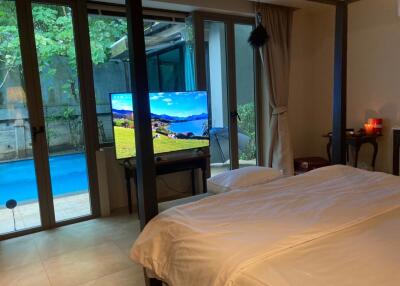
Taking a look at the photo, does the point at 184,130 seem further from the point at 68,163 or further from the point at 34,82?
the point at 34,82

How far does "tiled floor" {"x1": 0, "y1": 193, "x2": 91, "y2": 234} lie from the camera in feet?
10.4

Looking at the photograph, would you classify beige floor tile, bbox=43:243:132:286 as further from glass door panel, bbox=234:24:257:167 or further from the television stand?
glass door panel, bbox=234:24:257:167

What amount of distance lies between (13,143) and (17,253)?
3.25 ft

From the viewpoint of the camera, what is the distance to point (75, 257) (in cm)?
264

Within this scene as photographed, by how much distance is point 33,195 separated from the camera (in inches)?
128

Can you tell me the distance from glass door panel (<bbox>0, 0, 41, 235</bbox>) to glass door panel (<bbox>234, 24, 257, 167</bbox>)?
2.48m

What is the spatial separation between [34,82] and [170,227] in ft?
7.67

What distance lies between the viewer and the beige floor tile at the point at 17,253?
2.59 meters

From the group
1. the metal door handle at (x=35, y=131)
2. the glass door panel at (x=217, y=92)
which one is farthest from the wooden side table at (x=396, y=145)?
the metal door handle at (x=35, y=131)

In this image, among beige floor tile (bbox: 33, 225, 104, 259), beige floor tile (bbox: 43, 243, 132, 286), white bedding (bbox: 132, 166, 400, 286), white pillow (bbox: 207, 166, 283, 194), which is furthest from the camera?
beige floor tile (bbox: 33, 225, 104, 259)

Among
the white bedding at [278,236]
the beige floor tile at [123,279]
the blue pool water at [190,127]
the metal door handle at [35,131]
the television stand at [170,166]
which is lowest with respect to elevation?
the beige floor tile at [123,279]

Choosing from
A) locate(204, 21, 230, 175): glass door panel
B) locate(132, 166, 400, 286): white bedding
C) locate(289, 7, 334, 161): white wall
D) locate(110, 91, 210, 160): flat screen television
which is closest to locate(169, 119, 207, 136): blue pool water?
locate(110, 91, 210, 160): flat screen television

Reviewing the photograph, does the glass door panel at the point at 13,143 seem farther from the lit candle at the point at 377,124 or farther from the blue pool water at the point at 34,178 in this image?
the lit candle at the point at 377,124

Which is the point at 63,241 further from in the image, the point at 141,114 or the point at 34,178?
the point at 141,114
